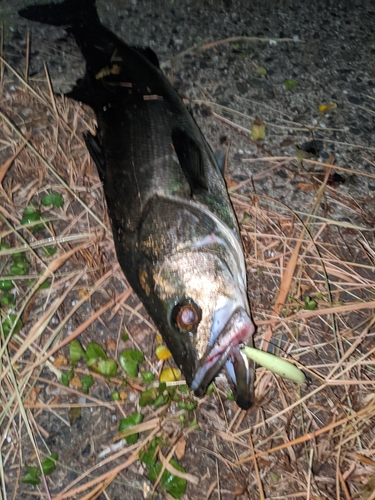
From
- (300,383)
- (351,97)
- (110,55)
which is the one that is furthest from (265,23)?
(300,383)

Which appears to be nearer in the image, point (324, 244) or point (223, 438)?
point (223, 438)

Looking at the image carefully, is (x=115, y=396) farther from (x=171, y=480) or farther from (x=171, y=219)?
(x=171, y=219)

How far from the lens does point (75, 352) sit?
2.39 metres

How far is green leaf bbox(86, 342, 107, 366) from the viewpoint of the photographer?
2.38 metres

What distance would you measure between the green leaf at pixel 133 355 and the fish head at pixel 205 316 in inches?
16.2

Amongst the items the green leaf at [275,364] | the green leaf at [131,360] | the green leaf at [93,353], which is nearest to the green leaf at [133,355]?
the green leaf at [131,360]

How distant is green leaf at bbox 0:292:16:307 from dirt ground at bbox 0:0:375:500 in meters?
0.10

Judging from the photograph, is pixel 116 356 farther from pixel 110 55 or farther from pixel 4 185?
pixel 110 55

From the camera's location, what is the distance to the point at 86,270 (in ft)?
8.41

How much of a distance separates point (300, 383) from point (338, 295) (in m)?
0.62

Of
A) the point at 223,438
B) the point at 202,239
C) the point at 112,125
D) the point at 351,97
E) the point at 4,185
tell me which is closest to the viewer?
the point at 202,239

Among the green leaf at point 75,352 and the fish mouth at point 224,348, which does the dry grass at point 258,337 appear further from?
the fish mouth at point 224,348

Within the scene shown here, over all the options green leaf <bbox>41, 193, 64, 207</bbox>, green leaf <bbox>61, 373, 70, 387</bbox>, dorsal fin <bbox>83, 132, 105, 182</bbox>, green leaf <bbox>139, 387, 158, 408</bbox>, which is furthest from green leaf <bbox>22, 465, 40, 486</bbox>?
dorsal fin <bbox>83, 132, 105, 182</bbox>

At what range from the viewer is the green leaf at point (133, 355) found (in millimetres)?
2348
